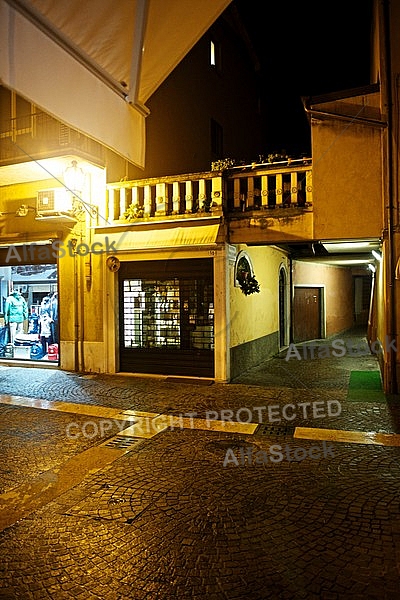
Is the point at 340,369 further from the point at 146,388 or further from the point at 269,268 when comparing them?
the point at 146,388

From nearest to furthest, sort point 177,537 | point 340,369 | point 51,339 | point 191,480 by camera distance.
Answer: point 177,537
point 191,480
point 340,369
point 51,339

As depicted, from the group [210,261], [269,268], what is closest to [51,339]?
[210,261]

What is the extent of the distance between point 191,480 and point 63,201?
28.7 feet

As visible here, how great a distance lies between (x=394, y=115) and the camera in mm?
9602

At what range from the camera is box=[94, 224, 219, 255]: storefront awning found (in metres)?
11.1

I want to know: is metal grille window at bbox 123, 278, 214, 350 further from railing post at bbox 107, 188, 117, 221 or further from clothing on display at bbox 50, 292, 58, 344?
clothing on display at bbox 50, 292, 58, 344

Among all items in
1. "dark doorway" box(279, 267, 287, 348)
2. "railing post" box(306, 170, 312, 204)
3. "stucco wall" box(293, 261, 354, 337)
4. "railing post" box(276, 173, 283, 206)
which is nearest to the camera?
"railing post" box(306, 170, 312, 204)

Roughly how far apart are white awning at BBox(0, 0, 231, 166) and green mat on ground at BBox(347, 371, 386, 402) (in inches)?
328

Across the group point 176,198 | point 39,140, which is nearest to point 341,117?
point 176,198

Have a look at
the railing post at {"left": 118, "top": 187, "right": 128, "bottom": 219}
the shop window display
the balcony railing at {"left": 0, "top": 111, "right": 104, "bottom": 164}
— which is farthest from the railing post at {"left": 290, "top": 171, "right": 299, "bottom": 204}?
the shop window display

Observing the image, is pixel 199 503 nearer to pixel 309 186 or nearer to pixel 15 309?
pixel 309 186

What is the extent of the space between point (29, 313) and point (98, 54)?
13.8 m

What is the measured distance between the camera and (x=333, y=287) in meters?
21.7

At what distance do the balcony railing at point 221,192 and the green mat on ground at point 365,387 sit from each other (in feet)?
14.0
